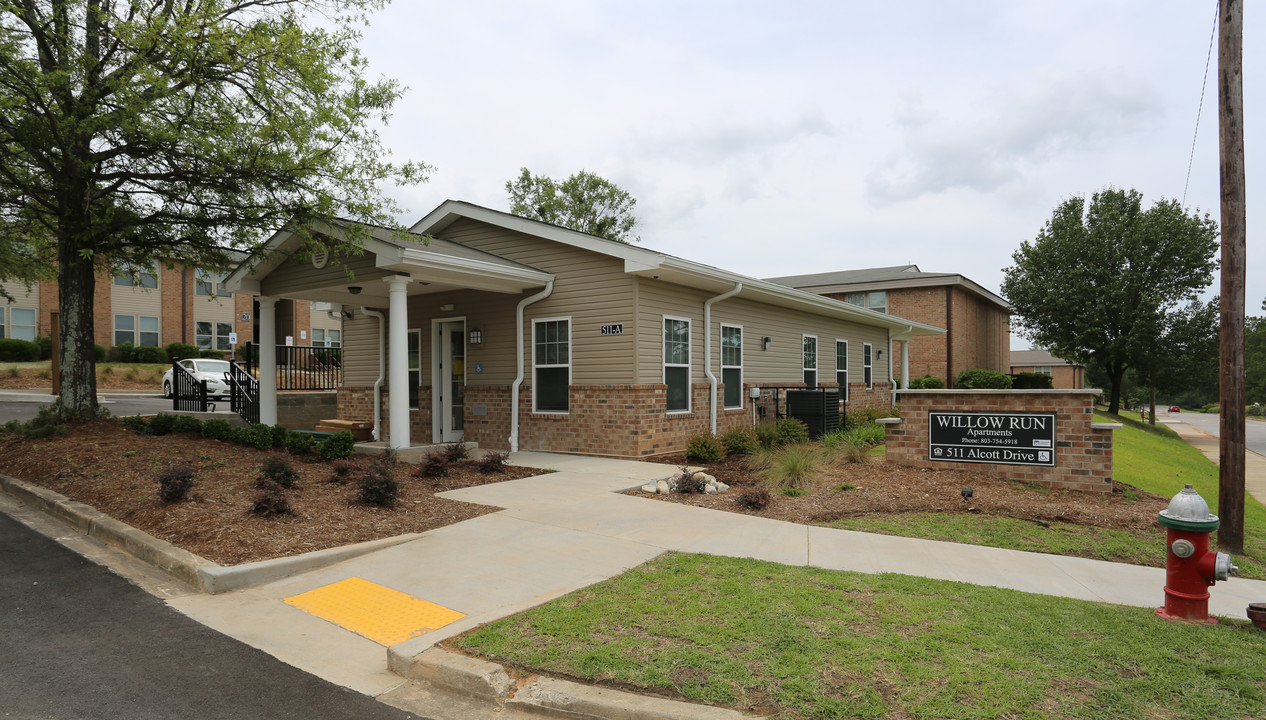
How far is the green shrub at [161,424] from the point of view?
1145cm

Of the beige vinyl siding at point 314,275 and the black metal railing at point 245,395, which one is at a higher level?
the beige vinyl siding at point 314,275

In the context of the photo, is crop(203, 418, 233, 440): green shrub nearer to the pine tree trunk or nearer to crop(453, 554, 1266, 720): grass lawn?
the pine tree trunk

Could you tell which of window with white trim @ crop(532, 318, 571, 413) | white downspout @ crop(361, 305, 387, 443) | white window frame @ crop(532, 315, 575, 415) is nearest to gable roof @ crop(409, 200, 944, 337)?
white window frame @ crop(532, 315, 575, 415)

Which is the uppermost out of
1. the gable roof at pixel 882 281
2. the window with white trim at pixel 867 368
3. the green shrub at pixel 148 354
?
the gable roof at pixel 882 281

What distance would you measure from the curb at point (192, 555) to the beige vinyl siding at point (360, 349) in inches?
312

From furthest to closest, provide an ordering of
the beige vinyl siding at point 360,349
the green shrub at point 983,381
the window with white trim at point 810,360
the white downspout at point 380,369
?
the green shrub at point 983,381, the window with white trim at point 810,360, the beige vinyl siding at point 360,349, the white downspout at point 380,369

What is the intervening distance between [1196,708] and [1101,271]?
35875 mm

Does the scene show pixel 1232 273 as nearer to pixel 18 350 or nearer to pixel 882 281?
pixel 882 281

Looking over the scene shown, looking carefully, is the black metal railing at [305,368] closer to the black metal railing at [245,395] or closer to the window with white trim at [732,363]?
the black metal railing at [245,395]

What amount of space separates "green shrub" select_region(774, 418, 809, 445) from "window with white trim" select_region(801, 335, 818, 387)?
162 inches

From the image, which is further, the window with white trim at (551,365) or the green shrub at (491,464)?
the window with white trim at (551,365)

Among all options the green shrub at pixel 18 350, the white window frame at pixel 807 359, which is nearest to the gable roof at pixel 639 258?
the white window frame at pixel 807 359

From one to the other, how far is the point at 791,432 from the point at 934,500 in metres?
5.05

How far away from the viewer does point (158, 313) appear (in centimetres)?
3372
